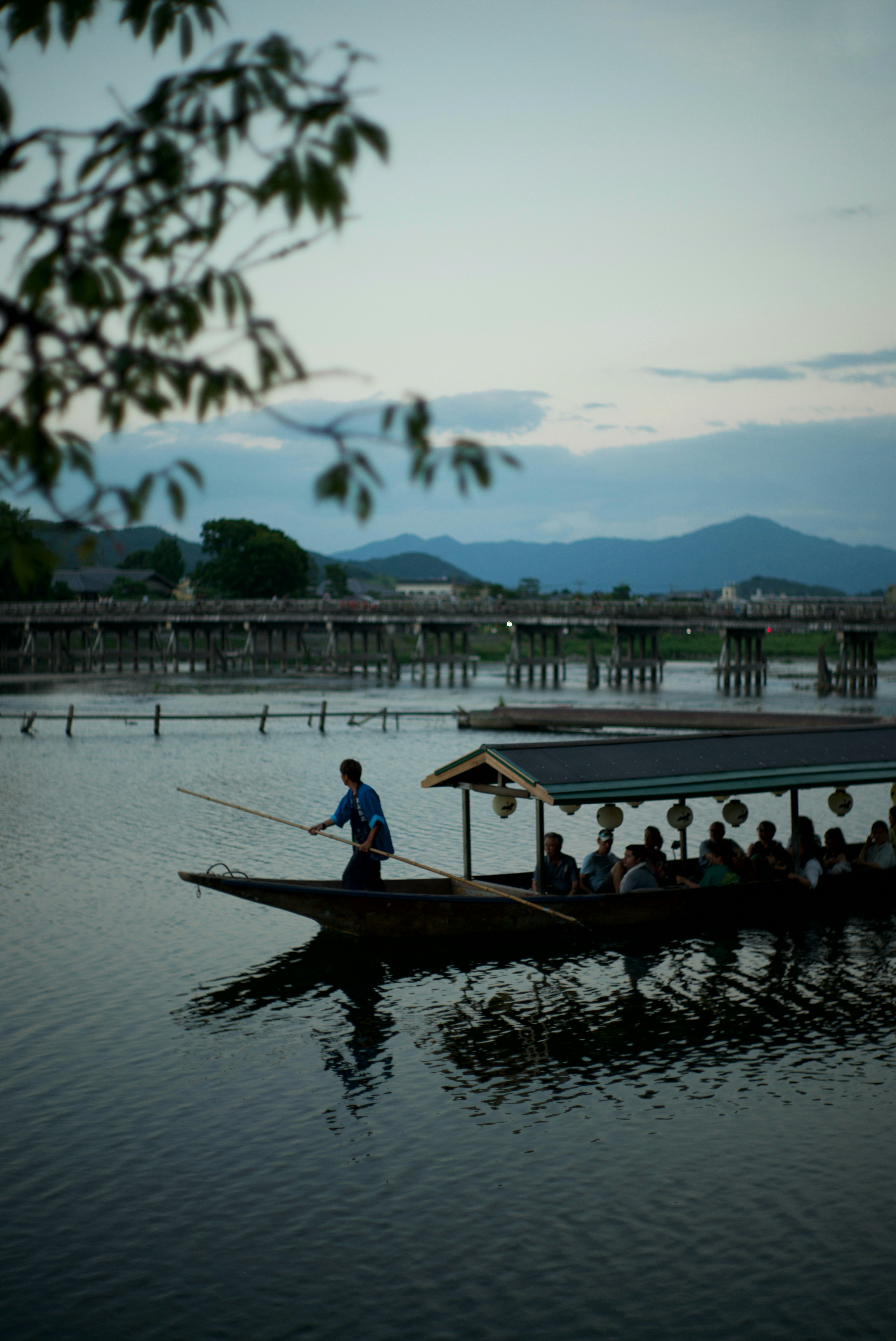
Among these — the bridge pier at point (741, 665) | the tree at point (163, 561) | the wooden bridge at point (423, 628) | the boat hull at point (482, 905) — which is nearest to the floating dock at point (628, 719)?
the bridge pier at point (741, 665)

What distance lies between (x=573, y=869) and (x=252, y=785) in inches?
748

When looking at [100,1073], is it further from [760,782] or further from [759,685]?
[759,685]

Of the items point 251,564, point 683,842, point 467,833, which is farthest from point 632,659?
point 467,833

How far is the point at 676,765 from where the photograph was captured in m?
17.8

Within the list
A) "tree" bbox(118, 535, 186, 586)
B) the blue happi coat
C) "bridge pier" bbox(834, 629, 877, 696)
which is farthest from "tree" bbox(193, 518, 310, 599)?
the blue happi coat

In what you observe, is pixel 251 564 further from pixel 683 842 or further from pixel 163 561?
pixel 683 842

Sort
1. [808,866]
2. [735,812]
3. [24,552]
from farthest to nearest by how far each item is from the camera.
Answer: [735,812] < [808,866] < [24,552]

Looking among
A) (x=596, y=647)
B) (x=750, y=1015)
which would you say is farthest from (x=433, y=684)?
(x=750, y=1015)

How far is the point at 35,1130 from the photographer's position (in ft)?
34.4

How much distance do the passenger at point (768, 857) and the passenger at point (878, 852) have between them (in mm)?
1266

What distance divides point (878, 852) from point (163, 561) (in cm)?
16599

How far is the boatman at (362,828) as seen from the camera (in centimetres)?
1502

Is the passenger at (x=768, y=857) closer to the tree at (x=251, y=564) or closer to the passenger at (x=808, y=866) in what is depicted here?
the passenger at (x=808, y=866)

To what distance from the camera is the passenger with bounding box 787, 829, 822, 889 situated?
18.0 meters
